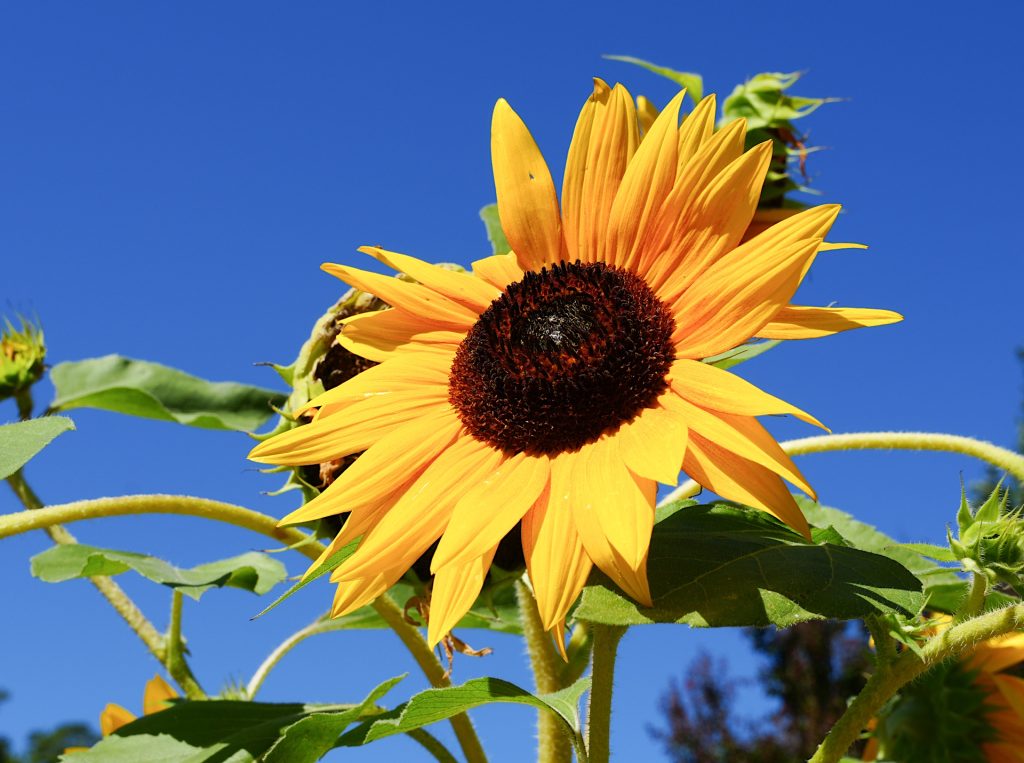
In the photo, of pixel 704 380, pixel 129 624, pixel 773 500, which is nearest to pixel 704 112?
pixel 704 380

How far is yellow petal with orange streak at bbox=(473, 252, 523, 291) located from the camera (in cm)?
137

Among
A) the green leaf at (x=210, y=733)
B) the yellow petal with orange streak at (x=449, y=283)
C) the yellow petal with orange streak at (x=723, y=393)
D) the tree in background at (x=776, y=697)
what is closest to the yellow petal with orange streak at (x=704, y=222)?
the yellow petal with orange streak at (x=723, y=393)

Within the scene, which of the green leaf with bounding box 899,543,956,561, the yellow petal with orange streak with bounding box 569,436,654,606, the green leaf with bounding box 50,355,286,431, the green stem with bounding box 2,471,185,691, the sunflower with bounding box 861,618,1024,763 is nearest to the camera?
the yellow petal with orange streak with bounding box 569,436,654,606

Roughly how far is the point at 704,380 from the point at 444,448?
0.93ft

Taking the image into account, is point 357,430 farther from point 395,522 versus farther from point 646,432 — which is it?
point 646,432

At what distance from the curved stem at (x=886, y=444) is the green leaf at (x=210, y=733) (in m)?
0.56

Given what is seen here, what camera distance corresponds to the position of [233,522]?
4.92 feet

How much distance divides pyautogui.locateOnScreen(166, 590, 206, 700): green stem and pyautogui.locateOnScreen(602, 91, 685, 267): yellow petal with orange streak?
94 centimetres

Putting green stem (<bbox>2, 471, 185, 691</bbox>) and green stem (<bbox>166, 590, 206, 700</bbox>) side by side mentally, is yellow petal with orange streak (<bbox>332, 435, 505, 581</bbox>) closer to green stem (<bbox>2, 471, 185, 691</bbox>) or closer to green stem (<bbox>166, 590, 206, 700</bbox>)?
green stem (<bbox>166, 590, 206, 700</bbox>)

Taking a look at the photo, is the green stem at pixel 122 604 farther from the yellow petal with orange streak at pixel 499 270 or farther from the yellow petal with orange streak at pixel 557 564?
the yellow petal with orange streak at pixel 557 564

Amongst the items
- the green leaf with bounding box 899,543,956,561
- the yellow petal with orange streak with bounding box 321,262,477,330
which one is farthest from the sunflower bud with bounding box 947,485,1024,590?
the yellow petal with orange streak with bounding box 321,262,477,330

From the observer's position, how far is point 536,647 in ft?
4.95

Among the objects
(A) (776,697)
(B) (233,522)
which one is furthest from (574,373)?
(A) (776,697)

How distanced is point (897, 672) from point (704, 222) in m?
0.49
